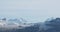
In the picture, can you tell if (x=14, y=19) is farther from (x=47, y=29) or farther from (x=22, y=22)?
(x=47, y=29)

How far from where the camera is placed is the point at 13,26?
3.20 meters

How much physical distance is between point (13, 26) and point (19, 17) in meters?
0.27

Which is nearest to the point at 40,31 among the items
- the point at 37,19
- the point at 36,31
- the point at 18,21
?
the point at 36,31

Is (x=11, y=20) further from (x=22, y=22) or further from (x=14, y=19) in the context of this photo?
(x=22, y=22)

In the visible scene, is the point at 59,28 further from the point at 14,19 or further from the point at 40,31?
the point at 14,19

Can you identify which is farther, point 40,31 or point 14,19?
point 40,31

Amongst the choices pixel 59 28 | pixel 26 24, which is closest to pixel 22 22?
pixel 26 24

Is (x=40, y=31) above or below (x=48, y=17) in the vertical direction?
below

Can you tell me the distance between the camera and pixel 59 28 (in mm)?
3305

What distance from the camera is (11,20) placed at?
10.3ft

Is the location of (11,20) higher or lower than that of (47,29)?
higher

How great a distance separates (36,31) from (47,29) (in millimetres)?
298

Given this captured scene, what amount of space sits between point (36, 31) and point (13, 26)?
615mm

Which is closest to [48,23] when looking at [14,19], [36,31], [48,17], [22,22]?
[48,17]
